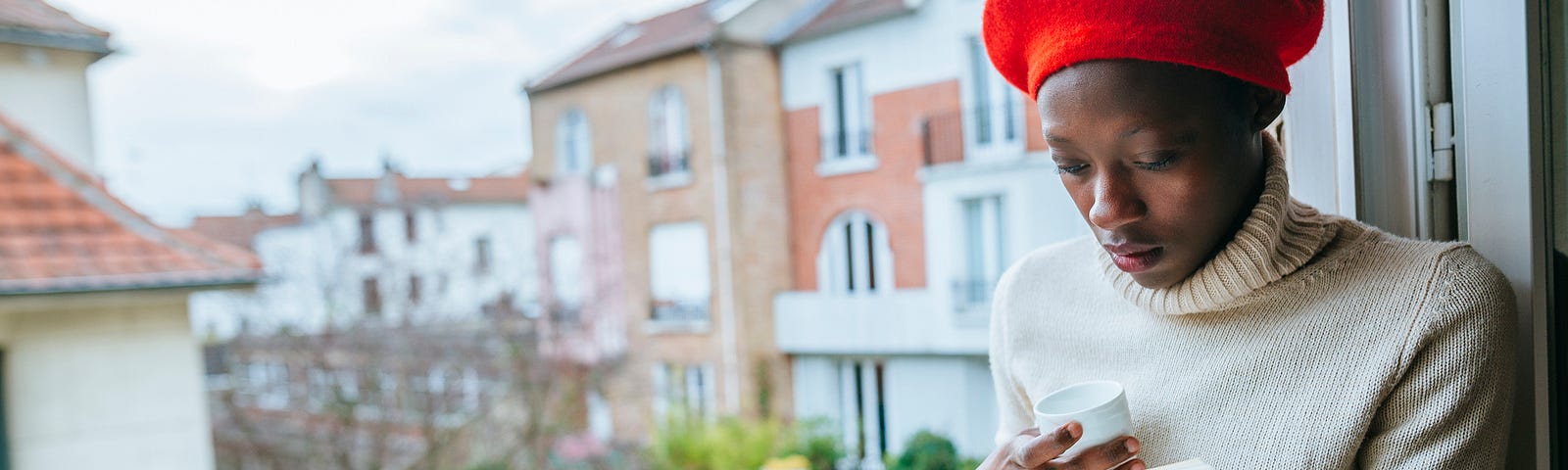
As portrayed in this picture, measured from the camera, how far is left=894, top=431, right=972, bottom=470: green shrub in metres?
3.02

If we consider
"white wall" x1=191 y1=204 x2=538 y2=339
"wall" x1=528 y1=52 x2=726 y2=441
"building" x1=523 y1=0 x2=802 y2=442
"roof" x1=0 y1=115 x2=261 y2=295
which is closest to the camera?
"roof" x1=0 y1=115 x2=261 y2=295

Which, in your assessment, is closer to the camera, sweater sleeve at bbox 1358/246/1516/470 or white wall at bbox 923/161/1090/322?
sweater sleeve at bbox 1358/246/1516/470

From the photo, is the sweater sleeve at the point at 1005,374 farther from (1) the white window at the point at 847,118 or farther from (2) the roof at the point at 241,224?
(1) the white window at the point at 847,118

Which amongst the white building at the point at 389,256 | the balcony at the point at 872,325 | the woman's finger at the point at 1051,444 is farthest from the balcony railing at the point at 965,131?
the woman's finger at the point at 1051,444

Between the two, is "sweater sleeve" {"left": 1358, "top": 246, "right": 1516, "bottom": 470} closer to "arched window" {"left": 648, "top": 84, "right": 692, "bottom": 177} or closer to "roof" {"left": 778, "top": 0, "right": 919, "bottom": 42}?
"roof" {"left": 778, "top": 0, "right": 919, "bottom": 42}

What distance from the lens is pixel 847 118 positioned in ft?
10.9

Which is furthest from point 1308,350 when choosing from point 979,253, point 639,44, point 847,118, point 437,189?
point 639,44

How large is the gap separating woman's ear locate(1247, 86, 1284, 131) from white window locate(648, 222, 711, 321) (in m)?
3.22

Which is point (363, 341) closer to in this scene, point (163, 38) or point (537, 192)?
point (537, 192)

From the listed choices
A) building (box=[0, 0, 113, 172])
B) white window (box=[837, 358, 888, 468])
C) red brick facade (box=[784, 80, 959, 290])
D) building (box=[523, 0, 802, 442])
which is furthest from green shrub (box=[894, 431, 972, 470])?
building (box=[0, 0, 113, 172])

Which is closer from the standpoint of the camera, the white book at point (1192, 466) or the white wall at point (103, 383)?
the white book at point (1192, 466)

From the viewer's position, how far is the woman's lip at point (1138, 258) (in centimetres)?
55

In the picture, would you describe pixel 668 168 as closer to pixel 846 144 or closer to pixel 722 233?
pixel 722 233

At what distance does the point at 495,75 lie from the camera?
3271 mm
